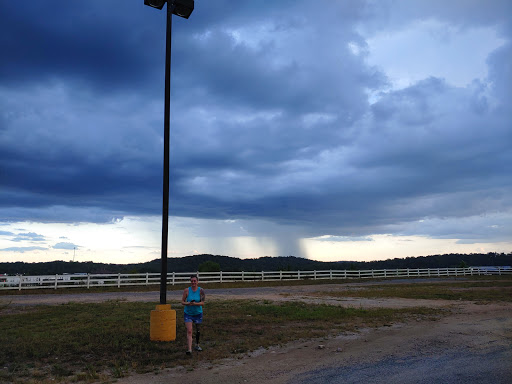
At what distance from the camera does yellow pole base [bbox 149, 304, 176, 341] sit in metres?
9.64

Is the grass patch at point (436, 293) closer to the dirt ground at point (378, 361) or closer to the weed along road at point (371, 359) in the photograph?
the weed along road at point (371, 359)

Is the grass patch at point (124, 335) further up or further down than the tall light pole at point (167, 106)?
further down

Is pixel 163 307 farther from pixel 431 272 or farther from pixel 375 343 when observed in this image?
pixel 431 272

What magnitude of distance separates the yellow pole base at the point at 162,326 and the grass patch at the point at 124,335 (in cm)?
26

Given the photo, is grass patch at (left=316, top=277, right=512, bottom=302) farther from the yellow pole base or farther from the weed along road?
the yellow pole base

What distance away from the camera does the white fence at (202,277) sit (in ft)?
93.2

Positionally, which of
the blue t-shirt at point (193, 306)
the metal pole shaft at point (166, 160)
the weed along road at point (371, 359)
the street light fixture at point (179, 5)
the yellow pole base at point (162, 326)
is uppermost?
the street light fixture at point (179, 5)

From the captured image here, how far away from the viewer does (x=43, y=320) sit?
534 inches

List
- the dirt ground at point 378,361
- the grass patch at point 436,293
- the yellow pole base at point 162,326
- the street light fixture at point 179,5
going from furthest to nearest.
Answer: the grass patch at point 436,293 < the street light fixture at point 179,5 < the yellow pole base at point 162,326 < the dirt ground at point 378,361

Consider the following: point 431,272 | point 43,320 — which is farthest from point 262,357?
point 431,272

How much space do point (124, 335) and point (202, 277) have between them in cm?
2571

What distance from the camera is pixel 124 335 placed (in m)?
10.4

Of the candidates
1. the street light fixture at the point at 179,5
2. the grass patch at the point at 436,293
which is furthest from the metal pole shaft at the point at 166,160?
the grass patch at the point at 436,293

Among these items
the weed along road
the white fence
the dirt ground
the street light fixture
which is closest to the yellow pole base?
the weed along road
